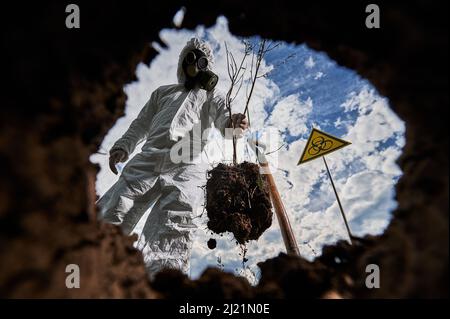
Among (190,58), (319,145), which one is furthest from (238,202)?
(190,58)

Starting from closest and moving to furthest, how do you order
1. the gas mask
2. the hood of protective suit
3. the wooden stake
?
the wooden stake < the gas mask < the hood of protective suit

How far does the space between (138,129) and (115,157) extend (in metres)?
0.45

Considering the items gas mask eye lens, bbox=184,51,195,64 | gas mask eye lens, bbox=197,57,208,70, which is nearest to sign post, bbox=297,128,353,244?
gas mask eye lens, bbox=197,57,208,70

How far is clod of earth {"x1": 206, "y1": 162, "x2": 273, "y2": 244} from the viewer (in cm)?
254

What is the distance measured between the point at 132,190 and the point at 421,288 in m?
2.30

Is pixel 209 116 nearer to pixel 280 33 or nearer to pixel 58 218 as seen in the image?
pixel 280 33

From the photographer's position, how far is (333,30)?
626mm

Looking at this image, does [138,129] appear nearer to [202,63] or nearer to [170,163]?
[170,163]

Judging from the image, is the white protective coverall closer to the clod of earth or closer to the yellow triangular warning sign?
the clod of earth

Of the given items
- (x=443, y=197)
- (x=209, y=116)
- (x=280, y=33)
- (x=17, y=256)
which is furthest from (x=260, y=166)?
(x=17, y=256)

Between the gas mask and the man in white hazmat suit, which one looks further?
the gas mask

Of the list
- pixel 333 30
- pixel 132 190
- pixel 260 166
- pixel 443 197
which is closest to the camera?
pixel 443 197

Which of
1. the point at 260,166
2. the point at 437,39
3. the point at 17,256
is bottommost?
the point at 17,256

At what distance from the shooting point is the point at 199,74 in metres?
3.11
